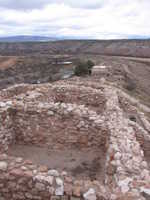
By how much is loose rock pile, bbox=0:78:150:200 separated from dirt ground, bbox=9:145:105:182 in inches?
5.6

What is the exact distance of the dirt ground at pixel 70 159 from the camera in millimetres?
4988

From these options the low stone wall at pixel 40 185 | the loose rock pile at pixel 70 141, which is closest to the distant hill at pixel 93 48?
the loose rock pile at pixel 70 141

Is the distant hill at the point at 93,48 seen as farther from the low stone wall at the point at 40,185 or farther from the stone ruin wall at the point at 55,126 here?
the low stone wall at the point at 40,185

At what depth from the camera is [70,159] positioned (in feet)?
18.2

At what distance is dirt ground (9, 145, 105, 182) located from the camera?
4988 millimetres

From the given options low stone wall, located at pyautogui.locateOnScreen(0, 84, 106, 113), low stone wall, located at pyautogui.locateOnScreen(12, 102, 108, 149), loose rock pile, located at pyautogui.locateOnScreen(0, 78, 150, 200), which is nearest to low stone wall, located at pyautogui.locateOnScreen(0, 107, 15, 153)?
loose rock pile, located at pyautogui.locateOnScreen(0, 78, 150, 200)

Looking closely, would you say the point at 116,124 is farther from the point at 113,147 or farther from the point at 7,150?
the point at 7,150

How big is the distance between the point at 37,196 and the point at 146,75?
94.3ft

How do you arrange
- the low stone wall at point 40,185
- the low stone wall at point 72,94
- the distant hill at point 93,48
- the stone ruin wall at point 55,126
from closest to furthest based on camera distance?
the low stone wall at point 40,185 < the stone ruin wall at point 55,126 < the low stone wall at point 72,94 < the distant hill at point 93,48

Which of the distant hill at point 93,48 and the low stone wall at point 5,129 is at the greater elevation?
the distant hill at point 93,48

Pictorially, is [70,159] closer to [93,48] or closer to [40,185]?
[40,185]

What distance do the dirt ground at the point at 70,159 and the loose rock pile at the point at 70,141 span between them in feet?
0.47

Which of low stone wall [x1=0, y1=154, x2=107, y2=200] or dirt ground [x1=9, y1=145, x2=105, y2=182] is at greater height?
low stone wall [x1=0, y1=154, x2=107, y2=200]

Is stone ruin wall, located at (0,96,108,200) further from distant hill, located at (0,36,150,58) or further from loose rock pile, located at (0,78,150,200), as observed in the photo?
distant hill, located at (0,36,150,58)
